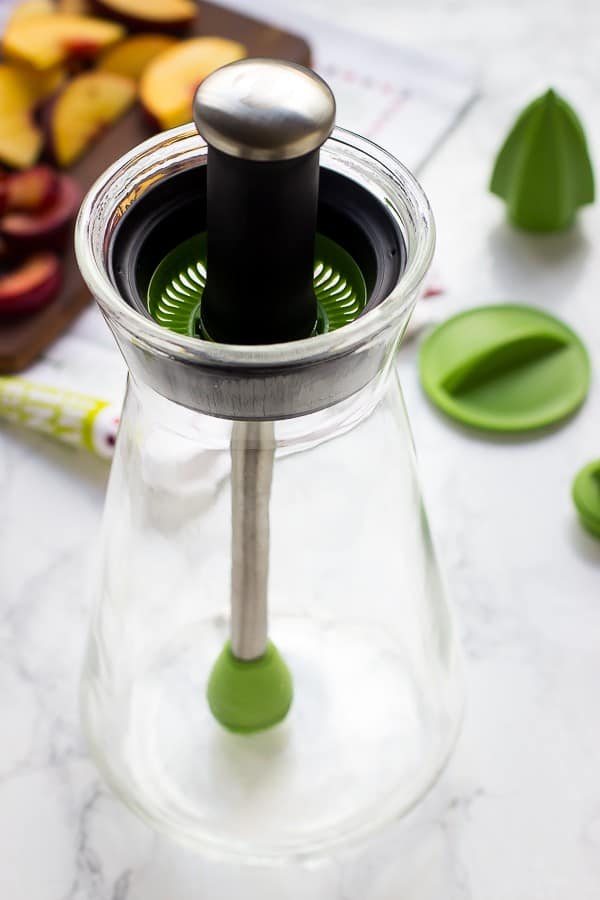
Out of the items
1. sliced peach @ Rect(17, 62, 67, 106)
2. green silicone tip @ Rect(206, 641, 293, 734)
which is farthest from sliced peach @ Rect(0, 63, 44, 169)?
green silicone tip @ Rect(206, 641, 293, 734)

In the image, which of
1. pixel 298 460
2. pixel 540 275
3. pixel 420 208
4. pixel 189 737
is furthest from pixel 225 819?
pixel 540 275

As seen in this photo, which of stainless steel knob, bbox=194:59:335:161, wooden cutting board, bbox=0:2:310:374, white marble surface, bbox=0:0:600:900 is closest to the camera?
stainless steel knob, bbox=194:59:335:161

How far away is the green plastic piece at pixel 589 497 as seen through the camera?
71 cm

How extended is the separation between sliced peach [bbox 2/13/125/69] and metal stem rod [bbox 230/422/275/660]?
0.61m

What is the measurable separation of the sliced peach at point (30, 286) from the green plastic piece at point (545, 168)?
13.7 inches

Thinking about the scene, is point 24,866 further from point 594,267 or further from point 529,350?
point 594,267

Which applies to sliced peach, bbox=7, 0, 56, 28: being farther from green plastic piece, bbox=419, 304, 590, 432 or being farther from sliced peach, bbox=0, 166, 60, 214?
green plastic piece, bbox=419, 304, 590, 432

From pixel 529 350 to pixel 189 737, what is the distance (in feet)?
1.22

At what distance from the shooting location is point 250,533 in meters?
0.49

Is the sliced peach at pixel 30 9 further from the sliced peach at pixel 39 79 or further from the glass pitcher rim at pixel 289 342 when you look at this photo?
the glass pitcher rim at pixel 289 342

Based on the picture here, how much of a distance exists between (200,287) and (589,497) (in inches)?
14.6

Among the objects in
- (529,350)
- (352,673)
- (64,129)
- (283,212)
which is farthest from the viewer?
(64,129)

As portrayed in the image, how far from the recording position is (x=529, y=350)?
80 centimetres

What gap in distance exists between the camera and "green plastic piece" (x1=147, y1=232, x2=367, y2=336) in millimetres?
419
